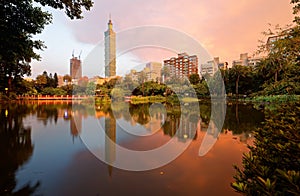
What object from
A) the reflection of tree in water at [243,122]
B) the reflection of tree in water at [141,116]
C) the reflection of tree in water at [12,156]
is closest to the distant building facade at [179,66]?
the reflection of tree in water at [141,116]

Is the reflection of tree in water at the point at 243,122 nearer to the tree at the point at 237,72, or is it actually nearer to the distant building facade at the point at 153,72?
the tree at the point at 237,72

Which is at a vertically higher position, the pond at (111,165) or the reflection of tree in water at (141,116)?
the reflection of tree in water at (141,116)

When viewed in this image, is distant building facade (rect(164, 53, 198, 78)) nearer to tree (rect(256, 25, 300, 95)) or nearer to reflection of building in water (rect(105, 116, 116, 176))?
reflection of building in water (rect(105, 116, 116, 176))

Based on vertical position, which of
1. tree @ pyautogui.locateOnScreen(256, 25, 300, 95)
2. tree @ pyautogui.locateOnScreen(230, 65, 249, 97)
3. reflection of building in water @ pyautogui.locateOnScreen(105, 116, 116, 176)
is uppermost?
tree @ pyautogui.locateOnScreen(230, 65, 249, 97)

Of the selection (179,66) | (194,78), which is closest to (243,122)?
(179,66)

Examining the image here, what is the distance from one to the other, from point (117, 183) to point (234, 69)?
25.1m

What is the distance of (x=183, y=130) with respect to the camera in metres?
6.58

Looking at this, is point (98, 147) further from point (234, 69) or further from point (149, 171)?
point (234, 69)

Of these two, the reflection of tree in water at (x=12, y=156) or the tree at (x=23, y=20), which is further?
the tree at (x=23, y=20)

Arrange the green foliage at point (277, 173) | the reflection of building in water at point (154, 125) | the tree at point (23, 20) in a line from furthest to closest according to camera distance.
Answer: the reflection of building in water at point (154, 125) → the tree at point (23, 20) → the green foliage at point (277, 173)

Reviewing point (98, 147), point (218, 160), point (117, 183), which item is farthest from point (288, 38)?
point (98, 147)

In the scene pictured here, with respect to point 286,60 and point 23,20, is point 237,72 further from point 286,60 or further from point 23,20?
point 23,20

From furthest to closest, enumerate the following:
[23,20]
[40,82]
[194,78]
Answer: [40,82] < [194,78] < [23,20]

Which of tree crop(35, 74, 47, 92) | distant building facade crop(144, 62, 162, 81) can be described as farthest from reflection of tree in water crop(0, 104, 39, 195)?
tree crop(35, 74, 47, 92)
